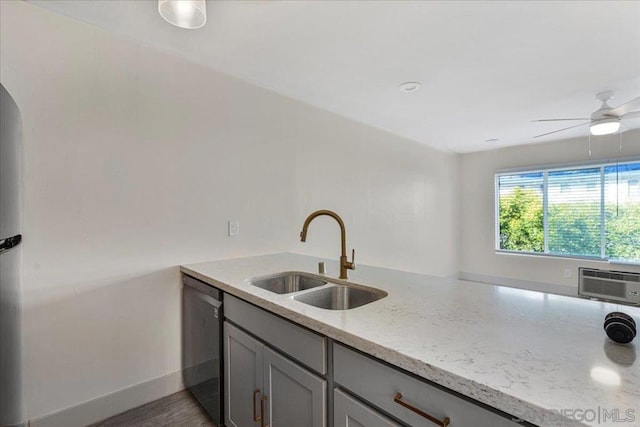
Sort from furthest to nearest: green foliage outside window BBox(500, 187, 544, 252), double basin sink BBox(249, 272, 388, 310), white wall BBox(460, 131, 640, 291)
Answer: green foliage outside window BBox(500, 187, 544, 252)
white wall BBox(460, 131, 640, 291)
double basin sink BBox(249, 272, 388, 310)

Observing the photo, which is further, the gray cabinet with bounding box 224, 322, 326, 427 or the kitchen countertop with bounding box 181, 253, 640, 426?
the gray cabinet with bounding box 224, 322, 326, 427

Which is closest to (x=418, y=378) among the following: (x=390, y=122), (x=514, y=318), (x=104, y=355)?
(x=514, y=318)

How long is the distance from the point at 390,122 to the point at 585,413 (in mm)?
3532

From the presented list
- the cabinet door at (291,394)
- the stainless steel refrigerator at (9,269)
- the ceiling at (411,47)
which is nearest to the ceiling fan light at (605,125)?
the ceiling at (411,47)

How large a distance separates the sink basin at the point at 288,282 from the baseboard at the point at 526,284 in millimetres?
4482

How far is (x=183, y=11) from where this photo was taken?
52.4 inches

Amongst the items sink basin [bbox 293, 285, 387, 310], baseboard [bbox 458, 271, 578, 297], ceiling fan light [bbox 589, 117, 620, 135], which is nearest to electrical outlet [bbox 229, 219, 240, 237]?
sink basin [bbox 293, 285, 387, 310]

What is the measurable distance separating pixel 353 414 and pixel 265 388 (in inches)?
20.9

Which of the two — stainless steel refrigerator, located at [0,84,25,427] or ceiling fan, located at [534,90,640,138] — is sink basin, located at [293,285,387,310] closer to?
stainless steel refrigerator, located at [0,84,25,427]

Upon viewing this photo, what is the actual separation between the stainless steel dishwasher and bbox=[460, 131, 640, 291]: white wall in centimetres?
516

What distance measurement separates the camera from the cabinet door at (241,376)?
136cm

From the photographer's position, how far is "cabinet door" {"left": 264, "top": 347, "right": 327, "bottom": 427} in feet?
3.44

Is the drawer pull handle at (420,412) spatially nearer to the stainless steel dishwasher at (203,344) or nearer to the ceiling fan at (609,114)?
the stainless steel dishwasher at (203,344)

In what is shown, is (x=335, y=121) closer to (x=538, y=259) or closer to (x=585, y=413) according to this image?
(x=585, y=413)
